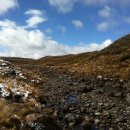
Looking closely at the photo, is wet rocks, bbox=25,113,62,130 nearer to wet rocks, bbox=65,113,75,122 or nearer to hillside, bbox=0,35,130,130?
hillside, bbox=0,35,130,130

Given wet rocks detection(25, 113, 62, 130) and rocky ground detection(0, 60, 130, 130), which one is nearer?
wet rocks detection(25, 113, 62, 130)

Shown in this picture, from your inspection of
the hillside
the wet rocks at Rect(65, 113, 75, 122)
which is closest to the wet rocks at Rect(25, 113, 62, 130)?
the hillside

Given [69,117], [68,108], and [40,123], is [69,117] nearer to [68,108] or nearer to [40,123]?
[68,108]

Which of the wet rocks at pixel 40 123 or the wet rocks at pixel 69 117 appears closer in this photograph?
the wet rocks at pixel 40 123

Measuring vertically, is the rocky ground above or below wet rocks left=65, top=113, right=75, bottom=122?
above

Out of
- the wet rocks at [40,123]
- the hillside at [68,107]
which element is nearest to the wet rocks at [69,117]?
the hillside at [68,107]

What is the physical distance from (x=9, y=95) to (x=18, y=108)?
7.38 m

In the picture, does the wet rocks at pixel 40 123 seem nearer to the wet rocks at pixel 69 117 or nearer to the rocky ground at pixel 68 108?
the rocky ground at pixel 68 108

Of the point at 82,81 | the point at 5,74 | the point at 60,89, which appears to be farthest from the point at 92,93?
the point at 5,74

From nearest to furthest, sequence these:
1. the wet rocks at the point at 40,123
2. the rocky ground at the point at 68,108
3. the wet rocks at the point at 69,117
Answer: the wet rocks at the point at 40,123
the rocky ground at the point at 68,108
the wet rocks at the point at 69,117

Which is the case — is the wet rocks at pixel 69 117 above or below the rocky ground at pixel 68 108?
below

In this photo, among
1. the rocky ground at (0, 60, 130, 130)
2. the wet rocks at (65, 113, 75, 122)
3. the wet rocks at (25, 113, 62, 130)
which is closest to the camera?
the wet rocks at (25, 113, 62, 130)

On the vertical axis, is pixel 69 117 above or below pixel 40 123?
below

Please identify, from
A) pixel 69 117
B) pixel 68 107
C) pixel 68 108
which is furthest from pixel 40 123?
pixel 68 107
